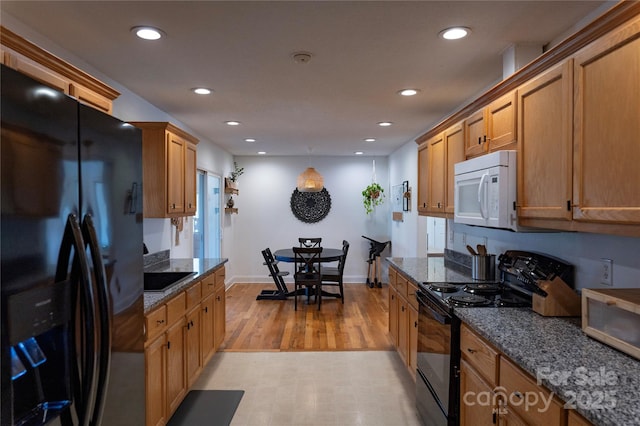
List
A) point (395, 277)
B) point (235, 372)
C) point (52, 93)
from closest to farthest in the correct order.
→ point (52, 93) → point (235, 372) → point (395, 277)

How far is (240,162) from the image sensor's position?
24.3 ft

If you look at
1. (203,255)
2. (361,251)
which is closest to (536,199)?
(203,255)

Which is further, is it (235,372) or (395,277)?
(395,277)

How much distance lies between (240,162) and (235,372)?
15.5 feet

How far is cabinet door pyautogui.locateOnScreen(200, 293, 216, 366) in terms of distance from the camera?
10.3 ft

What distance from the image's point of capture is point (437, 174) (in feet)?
11.3

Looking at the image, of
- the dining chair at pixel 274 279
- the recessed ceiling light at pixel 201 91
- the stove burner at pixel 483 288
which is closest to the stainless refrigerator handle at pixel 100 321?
the stove burner at pixel 483 288

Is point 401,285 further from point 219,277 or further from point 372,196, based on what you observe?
point 372,196

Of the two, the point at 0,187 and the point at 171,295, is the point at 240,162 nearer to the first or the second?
the point at 171,295

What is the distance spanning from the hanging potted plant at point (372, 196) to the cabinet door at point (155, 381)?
5.19 meters

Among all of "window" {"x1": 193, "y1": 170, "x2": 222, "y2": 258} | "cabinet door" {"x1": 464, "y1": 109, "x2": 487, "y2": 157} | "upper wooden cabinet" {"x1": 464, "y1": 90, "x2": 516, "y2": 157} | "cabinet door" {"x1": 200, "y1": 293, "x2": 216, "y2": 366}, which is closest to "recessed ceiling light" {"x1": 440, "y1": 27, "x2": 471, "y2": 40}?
"upper wooden cabinet" {"x1": 464, "y1": 90, "x2": 516, "y2": 157}

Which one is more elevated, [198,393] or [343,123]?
[343,123]

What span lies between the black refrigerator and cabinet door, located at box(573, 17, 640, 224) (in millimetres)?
1743

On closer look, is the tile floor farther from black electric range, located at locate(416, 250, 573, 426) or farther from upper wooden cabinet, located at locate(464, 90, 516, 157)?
upper wooden cabinet, located at locate(464, 90, 516, 157)
